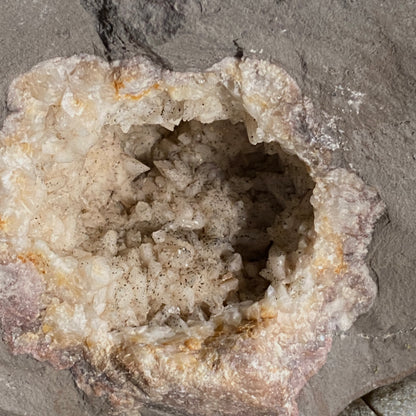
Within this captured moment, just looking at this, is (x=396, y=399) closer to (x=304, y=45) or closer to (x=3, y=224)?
(x=304, y=45)

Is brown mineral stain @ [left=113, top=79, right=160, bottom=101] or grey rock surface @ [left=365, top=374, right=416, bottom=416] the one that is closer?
brown mineral stain @ [left=113, top=79, right=160, bottom=101]

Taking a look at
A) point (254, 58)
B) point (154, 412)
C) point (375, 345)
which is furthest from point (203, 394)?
point (254, 58)

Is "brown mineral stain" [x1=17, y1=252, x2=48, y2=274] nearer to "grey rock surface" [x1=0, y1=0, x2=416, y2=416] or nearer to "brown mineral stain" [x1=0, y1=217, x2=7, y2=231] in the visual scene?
"brown mineral stain" [x1=0, y1=217, x2=7, y2=231]

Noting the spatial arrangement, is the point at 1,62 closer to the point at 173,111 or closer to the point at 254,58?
the point at 173,111

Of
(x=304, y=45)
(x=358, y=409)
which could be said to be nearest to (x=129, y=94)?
(x=304, y=45)

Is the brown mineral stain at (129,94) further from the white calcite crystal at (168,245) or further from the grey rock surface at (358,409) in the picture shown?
the grey rock surface at (358,409)

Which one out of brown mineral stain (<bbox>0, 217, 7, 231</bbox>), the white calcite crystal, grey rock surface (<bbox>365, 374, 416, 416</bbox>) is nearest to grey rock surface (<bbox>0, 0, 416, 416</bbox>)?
the white calcite crystal
